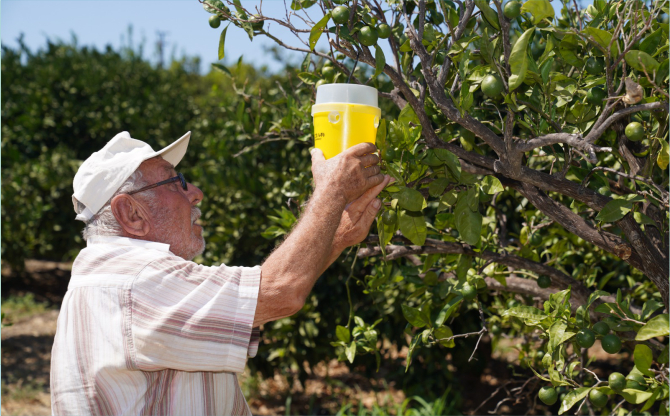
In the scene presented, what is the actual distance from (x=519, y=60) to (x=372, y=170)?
0.52 meters

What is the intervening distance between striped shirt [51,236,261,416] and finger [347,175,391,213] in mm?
386

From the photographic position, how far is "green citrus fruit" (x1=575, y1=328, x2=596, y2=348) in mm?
1688

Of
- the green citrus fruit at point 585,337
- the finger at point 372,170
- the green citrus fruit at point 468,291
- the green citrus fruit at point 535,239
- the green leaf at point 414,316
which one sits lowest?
the green leaf at point 414,316

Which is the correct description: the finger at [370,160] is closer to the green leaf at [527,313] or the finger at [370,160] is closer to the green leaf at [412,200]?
the green leaf at [412,200]

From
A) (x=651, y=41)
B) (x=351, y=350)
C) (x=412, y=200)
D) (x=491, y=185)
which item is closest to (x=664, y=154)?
(x=651, y=41)

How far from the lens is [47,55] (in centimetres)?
870

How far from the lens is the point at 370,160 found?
175 cm

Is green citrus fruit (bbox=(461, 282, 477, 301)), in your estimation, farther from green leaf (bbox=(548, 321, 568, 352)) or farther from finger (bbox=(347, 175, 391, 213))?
finger (bbox=(347, 175, 391, 213))

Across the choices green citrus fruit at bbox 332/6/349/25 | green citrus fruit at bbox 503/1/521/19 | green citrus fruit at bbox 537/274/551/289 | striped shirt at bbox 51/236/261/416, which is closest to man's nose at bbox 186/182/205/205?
striped shirt at bbox 51/236/261/416

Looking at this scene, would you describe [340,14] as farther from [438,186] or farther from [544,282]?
[544,282]

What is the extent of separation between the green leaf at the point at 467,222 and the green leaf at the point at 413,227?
0.38ft

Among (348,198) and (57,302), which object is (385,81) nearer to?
(348,198)

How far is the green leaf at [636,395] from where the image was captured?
1619 millimetres

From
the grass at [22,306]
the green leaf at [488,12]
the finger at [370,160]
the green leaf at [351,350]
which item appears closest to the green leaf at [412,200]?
the finger at [370,160]
